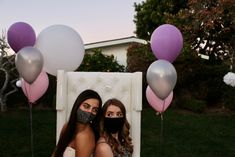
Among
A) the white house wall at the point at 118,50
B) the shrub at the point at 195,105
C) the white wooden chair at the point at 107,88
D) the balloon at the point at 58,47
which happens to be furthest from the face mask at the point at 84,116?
the white house wall at the point at 118,50

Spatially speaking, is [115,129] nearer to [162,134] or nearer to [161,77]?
[161,77]

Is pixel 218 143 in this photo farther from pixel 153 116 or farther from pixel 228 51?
pixel 228 51

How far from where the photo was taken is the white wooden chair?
183 inches

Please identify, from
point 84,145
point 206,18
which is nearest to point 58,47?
point 84,145

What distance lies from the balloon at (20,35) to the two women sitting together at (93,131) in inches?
60.0

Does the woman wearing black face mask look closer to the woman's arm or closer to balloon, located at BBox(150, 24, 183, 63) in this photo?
the woman's arm

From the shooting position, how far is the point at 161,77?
415 centimetres

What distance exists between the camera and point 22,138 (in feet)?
25.3

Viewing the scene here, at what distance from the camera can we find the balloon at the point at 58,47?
4.66m

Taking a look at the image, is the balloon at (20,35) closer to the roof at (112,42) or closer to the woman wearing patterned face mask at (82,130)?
the woman wearing patterned face mask at (82,130)

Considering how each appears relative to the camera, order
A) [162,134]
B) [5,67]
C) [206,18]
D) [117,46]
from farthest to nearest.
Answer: [117,46], [206,18], [5,67], [162,134]

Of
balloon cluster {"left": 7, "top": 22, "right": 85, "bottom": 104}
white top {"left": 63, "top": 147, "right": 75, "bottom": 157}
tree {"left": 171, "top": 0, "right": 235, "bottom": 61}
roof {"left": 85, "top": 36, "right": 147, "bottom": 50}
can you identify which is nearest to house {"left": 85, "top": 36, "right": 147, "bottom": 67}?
roof {"left": 85, "top": 36, "right": 147, "bottom": 50}

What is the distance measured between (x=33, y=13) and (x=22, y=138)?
417cm

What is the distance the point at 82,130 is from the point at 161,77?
4.45ft
